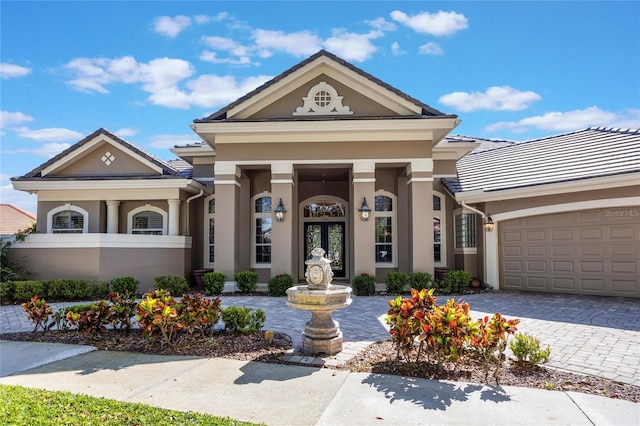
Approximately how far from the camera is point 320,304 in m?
5.64

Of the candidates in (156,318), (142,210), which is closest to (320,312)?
(156,318)

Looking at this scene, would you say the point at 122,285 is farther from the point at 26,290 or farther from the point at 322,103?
the point at 322,103

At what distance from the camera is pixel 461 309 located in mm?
4961

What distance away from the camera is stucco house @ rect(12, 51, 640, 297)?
436 inches

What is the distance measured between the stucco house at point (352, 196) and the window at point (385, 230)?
5 cm

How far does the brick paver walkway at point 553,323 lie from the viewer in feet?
17.9

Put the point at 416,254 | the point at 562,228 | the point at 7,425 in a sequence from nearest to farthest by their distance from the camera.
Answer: the point at 7,425 < the point at 562,228 < the point at 416,254

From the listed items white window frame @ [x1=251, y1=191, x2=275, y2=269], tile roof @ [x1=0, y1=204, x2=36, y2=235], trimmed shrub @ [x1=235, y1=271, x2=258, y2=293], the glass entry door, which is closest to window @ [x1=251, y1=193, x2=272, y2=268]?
white window frame @ [x1=251, y1=191, x2=275, y2=269]

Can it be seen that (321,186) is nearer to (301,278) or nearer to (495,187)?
(301,278)

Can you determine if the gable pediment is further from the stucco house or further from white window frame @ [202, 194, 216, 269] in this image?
white window frame @ [202, 194, 216, 269]

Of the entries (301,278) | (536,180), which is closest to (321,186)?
(301,278)

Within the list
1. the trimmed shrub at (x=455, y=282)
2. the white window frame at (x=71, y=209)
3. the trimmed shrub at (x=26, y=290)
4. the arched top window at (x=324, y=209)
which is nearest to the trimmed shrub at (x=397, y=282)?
the trimmed shrub at (x=455, y=282)

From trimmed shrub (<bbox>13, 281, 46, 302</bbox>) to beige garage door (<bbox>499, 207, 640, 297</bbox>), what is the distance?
1325 cm

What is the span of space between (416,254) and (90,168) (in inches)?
447
